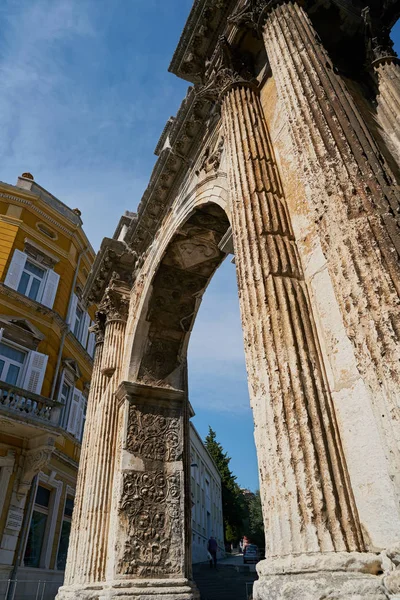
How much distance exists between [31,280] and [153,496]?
27.9ft

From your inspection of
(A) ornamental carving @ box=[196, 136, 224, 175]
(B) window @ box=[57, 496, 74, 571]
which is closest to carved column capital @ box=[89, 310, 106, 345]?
(A) ornamental carving @ box=[196, 136, 224, 175]

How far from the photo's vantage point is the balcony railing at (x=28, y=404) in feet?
32.9

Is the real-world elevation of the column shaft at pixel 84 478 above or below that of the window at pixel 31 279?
below

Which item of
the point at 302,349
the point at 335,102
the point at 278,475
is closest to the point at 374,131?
the point at 335,102

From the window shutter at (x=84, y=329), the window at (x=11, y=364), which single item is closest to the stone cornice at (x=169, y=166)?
the window at (x=11, y=364)

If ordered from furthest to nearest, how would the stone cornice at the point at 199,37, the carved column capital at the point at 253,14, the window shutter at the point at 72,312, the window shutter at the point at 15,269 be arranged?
the window shutter at the point at 72,312
the window shutter at the point at 15,269
the stone cornice at the point at 199,37
the carved column capital at the point at 253,14

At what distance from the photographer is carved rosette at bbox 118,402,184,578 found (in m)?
6.04

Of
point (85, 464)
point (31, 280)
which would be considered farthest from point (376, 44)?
point (31, 280)

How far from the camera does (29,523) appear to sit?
10.2 m

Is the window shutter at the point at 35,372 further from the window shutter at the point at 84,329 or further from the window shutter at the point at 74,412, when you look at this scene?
the window shutter at the point at 84,329

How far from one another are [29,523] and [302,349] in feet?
33.0

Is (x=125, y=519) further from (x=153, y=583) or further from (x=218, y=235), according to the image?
(x=218, y=235)

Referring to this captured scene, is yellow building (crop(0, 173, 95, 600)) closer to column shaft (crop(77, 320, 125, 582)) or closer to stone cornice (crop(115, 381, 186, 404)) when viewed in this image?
column shaft (crop(77, 320, 125, 582))

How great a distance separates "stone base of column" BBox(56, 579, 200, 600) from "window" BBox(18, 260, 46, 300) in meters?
8.50
